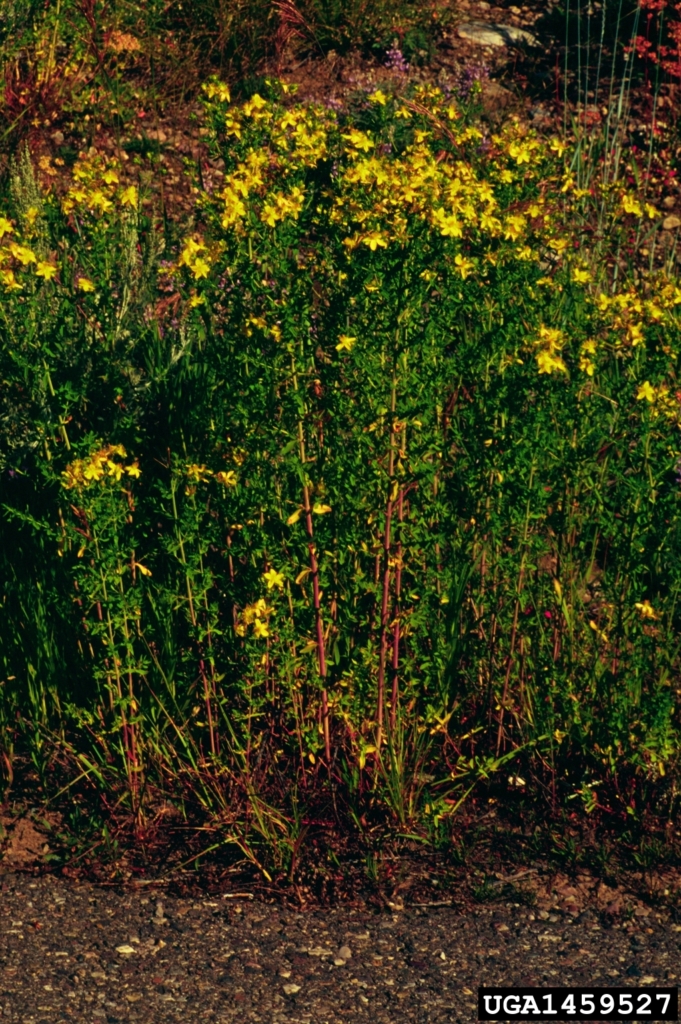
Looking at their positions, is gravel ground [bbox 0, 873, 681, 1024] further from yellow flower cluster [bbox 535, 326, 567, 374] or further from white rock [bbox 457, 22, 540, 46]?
white rock [bbox 457, 22, 540, 46]

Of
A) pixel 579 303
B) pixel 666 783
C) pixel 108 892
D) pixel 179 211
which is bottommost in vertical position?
pixel 108 892

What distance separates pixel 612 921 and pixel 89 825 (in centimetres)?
142

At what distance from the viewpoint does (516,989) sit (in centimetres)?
284

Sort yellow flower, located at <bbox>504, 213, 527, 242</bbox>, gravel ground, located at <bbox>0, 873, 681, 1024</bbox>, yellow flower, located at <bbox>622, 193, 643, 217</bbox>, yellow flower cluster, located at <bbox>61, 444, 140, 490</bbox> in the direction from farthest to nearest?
yellow flower, located at <bbox>622, 193, 643, 217</bbox>
yellow flower, located at <bbox>504, 213, 527, 242</bbox>
yellow flower cluster, located at <bbox>61, 444, 140, 490</bbox>
gravel ground, located at <bbox>0, 873, 681, 1024</bbox>

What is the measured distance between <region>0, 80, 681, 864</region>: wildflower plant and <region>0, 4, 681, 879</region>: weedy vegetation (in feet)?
0.04

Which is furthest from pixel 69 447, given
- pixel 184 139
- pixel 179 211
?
Result: pixel 184 139

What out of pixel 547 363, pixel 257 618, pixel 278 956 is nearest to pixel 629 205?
pixel 547 363

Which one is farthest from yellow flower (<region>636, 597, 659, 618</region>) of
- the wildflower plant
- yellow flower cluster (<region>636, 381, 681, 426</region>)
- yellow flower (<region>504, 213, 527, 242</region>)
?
yellow flower (<region>504, 213, 527, 242</region>)

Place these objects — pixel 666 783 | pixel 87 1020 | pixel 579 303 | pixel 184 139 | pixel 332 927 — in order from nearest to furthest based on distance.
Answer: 1. pixel 87 1020
2. pixel 332 927
3. pixel 666 783
4. pixel 579 303
5. pixel 184 139

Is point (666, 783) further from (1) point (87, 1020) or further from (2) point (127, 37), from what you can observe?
(2) point (127, 37)

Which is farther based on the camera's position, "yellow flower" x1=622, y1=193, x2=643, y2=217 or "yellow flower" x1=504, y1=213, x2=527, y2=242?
"yellow flower" x1=622, y1=193, x2=643, y2=217

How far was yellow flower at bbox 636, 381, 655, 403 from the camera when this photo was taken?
3096 mm

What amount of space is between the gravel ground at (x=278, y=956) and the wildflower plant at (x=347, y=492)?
0.28 m

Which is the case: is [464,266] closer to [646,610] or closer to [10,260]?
[646,610]
